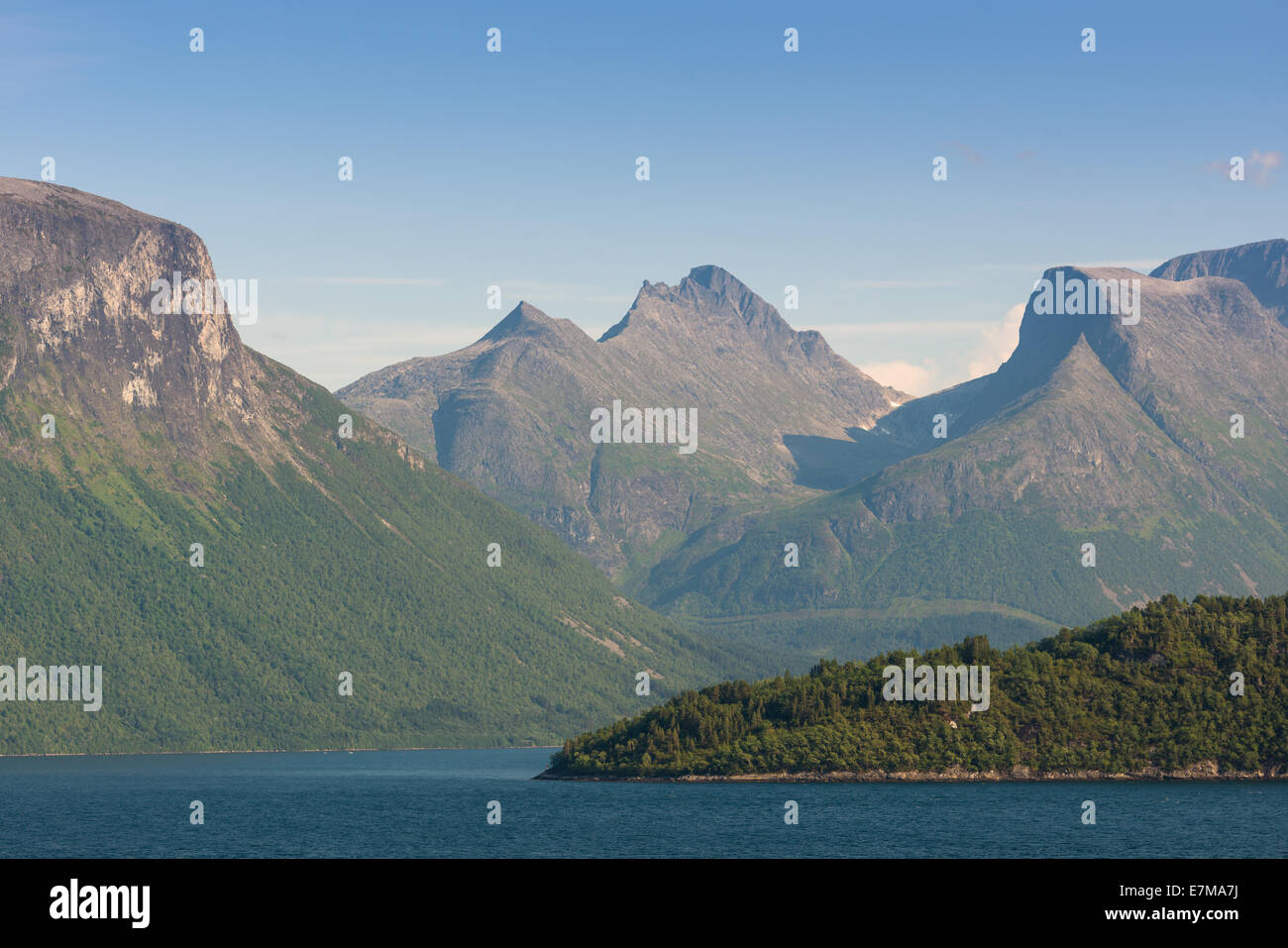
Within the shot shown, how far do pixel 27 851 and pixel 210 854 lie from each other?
20.8 meters
